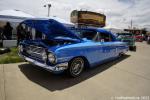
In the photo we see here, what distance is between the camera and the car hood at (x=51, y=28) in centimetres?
403

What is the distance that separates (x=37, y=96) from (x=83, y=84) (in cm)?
130

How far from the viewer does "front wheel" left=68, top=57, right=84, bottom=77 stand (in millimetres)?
4066

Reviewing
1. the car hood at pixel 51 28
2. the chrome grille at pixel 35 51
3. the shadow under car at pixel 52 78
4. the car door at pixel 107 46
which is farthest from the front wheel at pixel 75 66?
the car door at pixel 107 46

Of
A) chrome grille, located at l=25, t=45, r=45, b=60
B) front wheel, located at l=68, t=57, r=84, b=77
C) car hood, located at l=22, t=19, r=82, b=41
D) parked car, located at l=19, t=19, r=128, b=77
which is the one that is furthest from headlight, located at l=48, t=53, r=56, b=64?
car hood, located at l=22, t=19, r=82, b=41

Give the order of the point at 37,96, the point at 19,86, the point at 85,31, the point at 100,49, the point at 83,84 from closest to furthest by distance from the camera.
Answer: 1. the point at 37,96
2. the point at 19,86
3. the point at 83,84
4. the point at 100,49
5. the point at 85,31

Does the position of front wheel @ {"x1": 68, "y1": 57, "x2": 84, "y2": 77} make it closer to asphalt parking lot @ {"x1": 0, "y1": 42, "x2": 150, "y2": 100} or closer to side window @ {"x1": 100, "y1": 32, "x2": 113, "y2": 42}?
asphalt parking lot @ {"x1": 0, "y1": 42, "x2": 150, "y2": 100}

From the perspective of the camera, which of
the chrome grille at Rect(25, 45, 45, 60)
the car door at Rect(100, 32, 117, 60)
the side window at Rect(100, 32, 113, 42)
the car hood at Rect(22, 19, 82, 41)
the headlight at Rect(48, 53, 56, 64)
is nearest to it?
the headlight at Rect(48, 53, 56, 64)

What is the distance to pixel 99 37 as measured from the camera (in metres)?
5.25

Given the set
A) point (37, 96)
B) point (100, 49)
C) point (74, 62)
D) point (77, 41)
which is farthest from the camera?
point (100, 49)

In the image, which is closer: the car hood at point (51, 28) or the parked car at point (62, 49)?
the parked car at point (62, 49)

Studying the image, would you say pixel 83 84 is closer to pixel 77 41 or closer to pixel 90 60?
pixel 90 60

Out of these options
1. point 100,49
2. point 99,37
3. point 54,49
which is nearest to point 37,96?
point 54,49

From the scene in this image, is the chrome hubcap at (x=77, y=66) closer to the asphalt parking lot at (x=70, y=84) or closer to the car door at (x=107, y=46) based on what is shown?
the asphalt parking lot at (x=70, y=84)

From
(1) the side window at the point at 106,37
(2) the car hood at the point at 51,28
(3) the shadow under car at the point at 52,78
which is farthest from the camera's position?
(1) the side window at the point at 106,37
